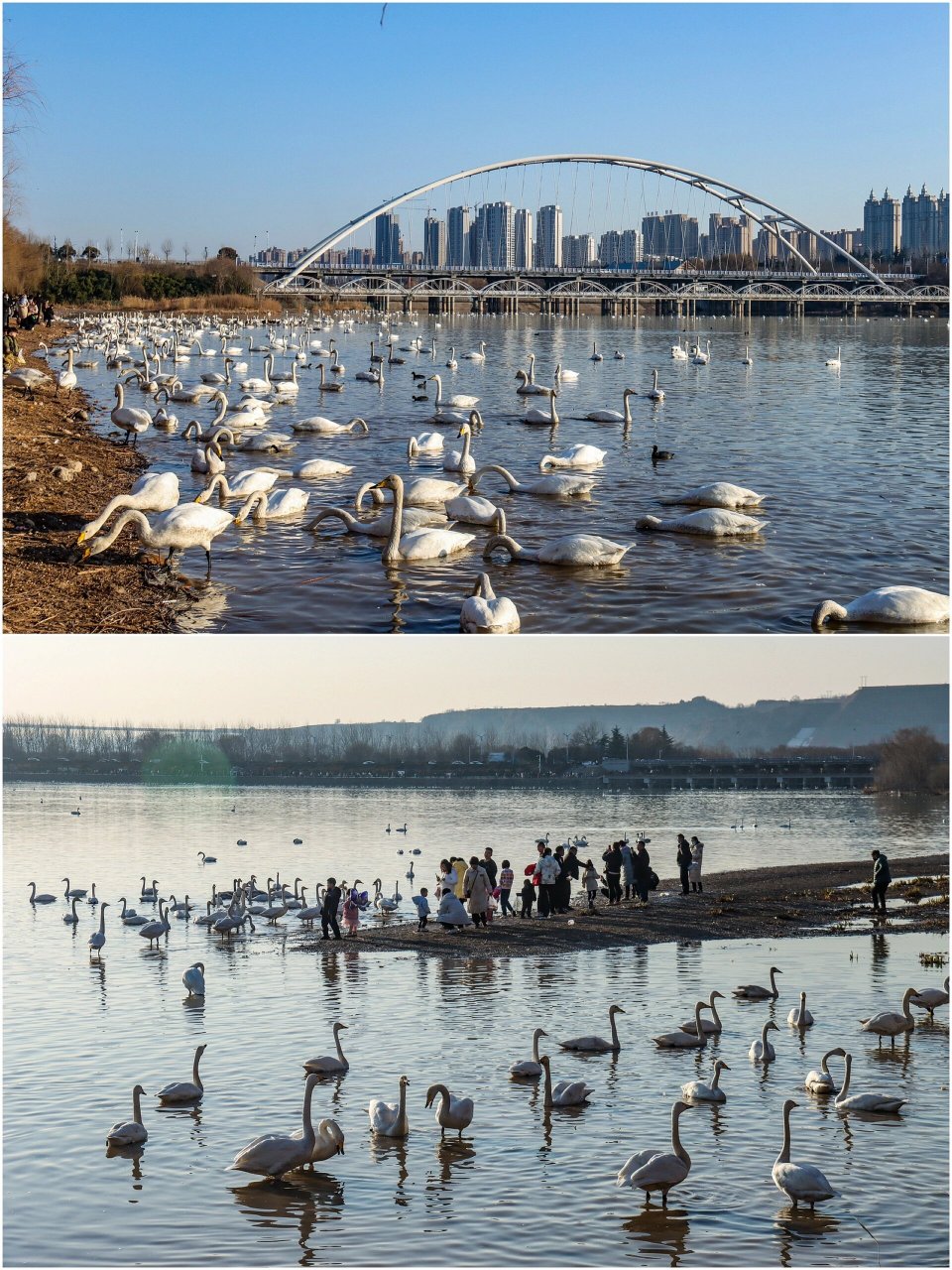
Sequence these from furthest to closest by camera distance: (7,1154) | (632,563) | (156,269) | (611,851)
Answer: (156,269) < (611,851) < (632,563) < (7,1154)

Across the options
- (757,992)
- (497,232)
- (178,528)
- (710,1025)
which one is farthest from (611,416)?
(497,232)

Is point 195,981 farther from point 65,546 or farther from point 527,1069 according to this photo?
point 527,1069

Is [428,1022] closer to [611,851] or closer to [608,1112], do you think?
[608,1112]

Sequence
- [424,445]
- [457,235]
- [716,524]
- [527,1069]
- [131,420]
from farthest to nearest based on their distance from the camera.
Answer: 1. [457,235]
2. [131,420]
3. [424,445]
4. [716,524]
5. [527,1069]

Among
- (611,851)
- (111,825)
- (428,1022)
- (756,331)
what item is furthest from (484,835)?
(756,331)

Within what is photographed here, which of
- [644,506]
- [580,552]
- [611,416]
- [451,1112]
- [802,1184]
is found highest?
[611,416]

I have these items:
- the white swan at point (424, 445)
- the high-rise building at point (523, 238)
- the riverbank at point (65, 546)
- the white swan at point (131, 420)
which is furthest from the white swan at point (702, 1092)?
the high-rise building at point (523, 238)

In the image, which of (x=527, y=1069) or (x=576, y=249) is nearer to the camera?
(x=527, y=1069)
